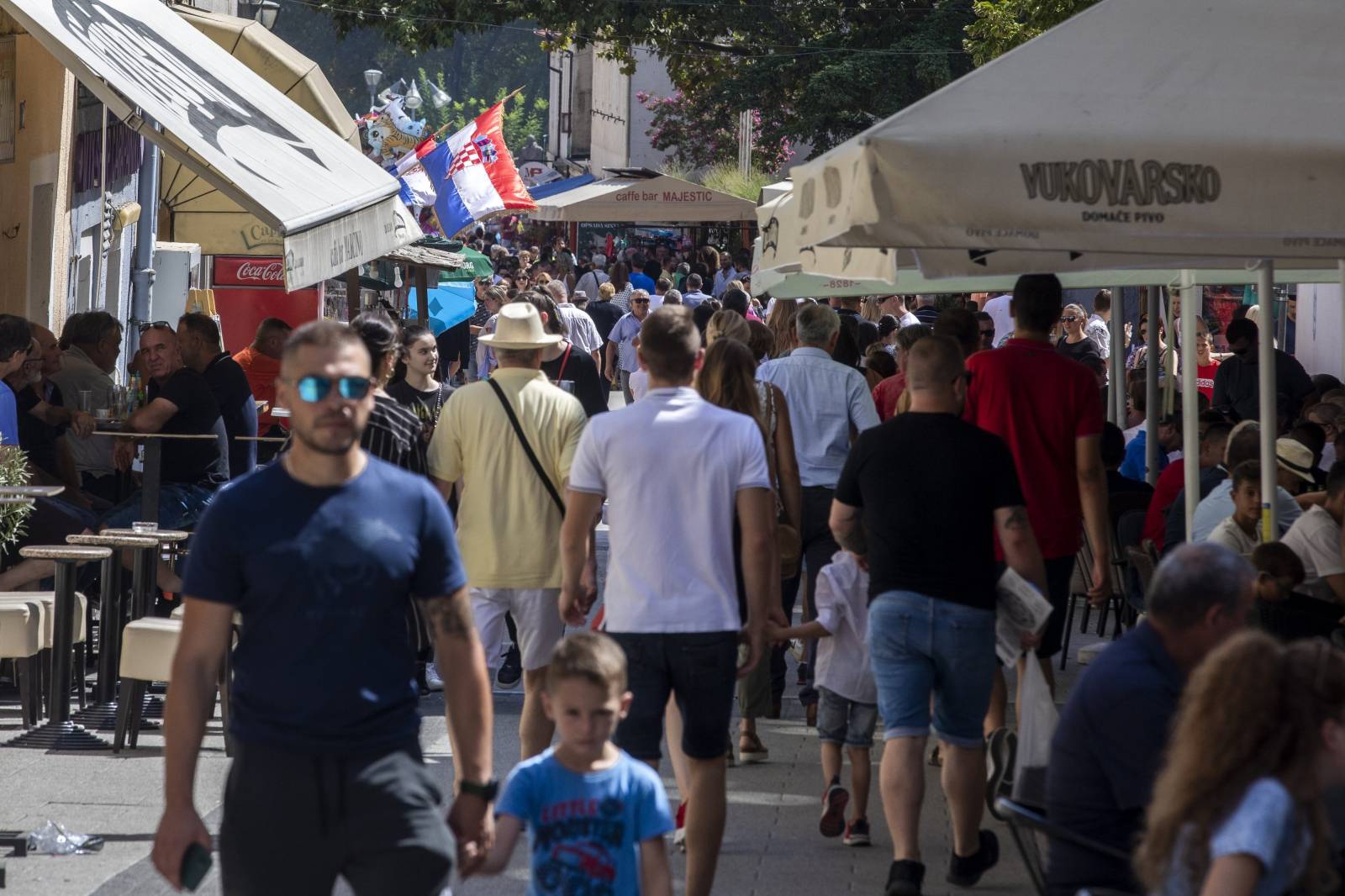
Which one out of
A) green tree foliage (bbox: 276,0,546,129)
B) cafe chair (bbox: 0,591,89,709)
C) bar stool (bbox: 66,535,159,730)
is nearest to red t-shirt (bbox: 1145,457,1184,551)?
bar stool (bbox: 66,535,159,730)

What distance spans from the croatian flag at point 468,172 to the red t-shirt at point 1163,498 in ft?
50.9

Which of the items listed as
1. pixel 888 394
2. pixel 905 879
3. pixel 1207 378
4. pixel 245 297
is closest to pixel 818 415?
pixel 888 394

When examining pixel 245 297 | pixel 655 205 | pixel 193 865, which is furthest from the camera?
pixel 655 205

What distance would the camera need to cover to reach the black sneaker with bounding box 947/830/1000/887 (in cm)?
646

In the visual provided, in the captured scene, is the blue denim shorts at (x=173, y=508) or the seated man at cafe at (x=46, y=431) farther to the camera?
the seated man at cafe at (x=46, y=431)

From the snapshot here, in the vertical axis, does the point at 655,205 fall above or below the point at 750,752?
above

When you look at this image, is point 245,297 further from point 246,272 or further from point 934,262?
point 934,262

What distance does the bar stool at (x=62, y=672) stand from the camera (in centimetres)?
848

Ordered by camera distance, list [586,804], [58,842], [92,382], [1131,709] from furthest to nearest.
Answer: [92,382] < [58,842] < [586,804] < [1131,709]

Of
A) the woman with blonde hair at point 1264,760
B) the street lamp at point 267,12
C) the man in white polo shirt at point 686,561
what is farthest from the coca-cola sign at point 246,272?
the woman with blonde hair at point 1264,760

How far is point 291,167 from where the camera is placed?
35.0 ft

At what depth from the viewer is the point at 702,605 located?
5.66 metres

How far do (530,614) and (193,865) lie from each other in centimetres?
337

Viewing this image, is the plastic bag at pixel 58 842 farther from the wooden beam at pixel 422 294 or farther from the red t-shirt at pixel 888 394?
the wooden beam at pixel 422 294
